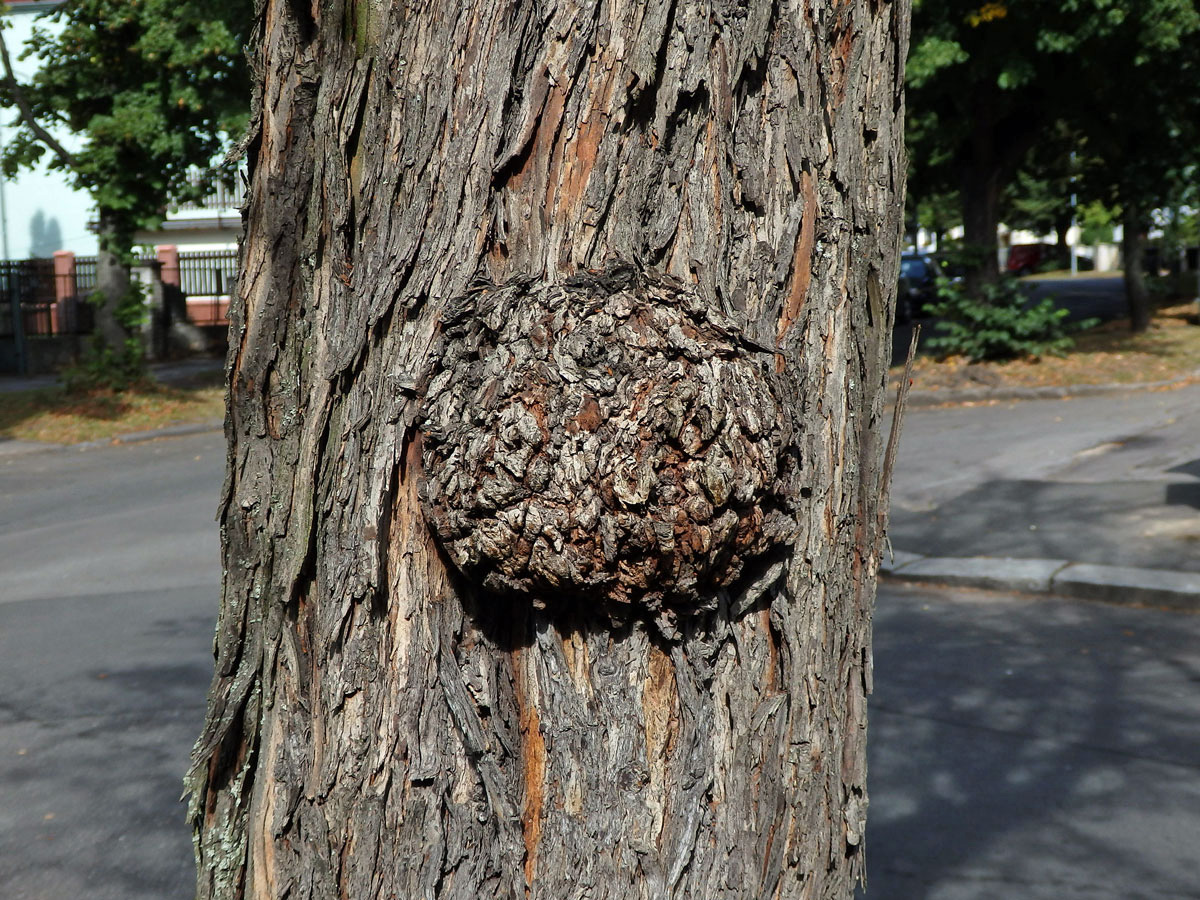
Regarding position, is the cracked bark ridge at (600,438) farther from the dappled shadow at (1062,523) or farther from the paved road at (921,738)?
the dappled shadow at (1062,523)

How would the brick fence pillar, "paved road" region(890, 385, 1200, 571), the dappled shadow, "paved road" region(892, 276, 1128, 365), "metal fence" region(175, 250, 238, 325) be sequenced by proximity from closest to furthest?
the dappled shadow
"paved road" region(890, 385, 1200, 571)
"paved road" region(892, 276, 1128, 365)
the brick fence pillar
"metal fence" region(175, 250, 238, 325)

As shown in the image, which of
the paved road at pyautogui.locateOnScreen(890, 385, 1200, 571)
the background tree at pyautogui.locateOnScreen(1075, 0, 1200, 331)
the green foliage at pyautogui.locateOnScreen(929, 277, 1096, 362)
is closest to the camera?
the paved road at pyautogui.locateOnScreen(890, 385, 1200, 571)

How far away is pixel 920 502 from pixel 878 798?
5.28 m

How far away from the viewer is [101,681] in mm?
A: 5758

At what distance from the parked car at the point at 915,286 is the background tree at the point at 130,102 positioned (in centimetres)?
1869

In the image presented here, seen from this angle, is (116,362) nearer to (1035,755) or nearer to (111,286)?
(111,286)

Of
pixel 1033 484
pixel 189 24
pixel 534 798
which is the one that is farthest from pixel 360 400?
pixel 189 24

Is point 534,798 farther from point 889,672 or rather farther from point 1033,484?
point 1033,484

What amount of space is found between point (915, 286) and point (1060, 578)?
28422 mm

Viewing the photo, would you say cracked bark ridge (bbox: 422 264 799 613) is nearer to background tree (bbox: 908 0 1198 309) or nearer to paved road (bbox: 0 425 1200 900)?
paved road (bbox: 0 425 1200 900)

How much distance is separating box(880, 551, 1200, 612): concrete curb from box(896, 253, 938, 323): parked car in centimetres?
2265

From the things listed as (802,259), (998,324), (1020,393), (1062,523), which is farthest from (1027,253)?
(802,259)

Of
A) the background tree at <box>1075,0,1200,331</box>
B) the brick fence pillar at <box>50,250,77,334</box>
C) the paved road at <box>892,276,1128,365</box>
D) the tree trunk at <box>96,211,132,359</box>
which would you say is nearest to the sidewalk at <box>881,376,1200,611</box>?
the paved road at <box>892,276,1128,365</box>

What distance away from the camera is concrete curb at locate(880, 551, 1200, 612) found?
6.69 metres
